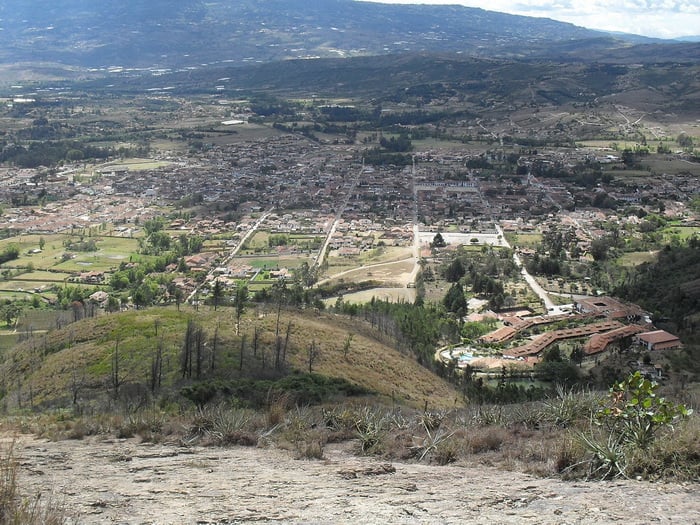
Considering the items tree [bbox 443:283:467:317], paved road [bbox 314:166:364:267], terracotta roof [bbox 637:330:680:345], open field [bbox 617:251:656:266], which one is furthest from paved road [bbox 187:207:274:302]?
open field [bbox 617:251:656:266]

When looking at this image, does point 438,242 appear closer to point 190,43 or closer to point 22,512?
point 22,512

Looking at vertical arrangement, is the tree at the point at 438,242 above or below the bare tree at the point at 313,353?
below

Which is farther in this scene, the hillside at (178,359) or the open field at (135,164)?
the open field at (135,164)

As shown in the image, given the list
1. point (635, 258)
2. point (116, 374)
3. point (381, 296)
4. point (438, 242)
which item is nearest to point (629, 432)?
point (116, 374)

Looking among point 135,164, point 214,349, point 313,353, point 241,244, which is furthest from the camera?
point 135,164

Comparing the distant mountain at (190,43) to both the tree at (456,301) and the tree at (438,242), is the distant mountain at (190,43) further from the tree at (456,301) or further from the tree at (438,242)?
the tree at (456,301)

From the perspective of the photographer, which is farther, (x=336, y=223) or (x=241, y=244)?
(x=336, y=223)

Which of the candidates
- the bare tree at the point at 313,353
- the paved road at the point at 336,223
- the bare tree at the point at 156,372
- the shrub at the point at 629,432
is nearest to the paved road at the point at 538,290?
the paved road at the point at 336,223
